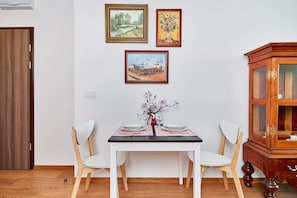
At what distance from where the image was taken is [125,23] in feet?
8.33

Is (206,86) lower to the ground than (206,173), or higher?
higher

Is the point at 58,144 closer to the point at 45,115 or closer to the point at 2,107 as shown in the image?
the point at 45,115

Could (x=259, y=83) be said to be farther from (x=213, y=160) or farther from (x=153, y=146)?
(x=153, y=146)

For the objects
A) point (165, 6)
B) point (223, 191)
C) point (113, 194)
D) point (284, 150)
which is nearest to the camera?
point (113, 194)

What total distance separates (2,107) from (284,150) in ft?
11.5

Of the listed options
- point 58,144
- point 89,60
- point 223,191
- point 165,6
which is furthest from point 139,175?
point 165,6

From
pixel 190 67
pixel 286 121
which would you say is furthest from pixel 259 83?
pixel 190 67

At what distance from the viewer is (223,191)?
92.2 inches

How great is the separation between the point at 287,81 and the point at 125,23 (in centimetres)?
186

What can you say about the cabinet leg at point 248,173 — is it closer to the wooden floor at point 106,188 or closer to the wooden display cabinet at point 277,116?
the wooden floor at point 106,188

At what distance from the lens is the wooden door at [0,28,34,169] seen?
116 inches

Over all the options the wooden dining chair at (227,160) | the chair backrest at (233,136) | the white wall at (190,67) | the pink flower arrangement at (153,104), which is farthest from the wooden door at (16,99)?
the chair backrest at (233,136)

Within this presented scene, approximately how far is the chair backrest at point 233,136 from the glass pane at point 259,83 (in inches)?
17.7

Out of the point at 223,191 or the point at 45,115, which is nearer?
the point at 223,191
